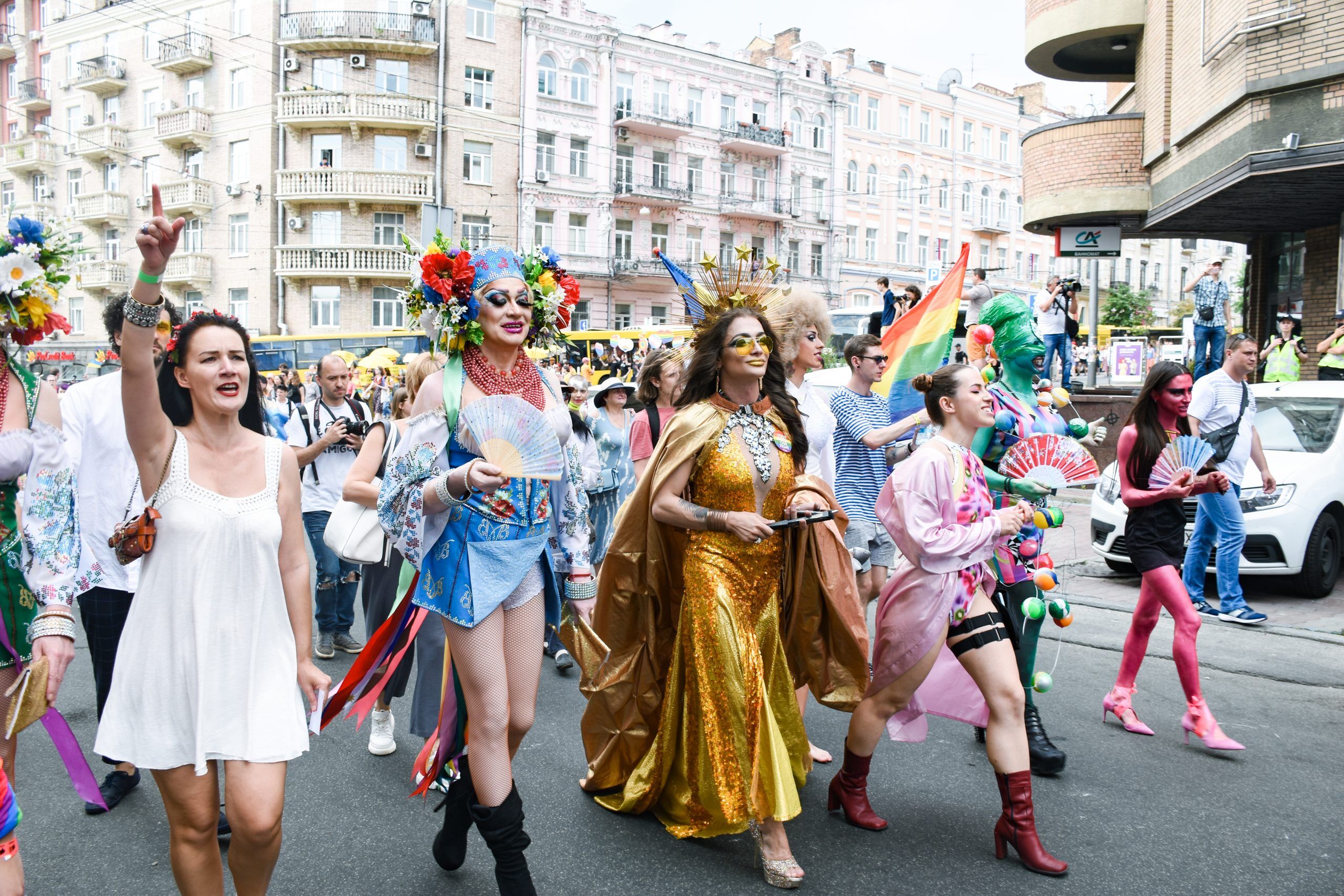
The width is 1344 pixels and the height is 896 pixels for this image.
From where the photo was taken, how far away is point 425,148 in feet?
129

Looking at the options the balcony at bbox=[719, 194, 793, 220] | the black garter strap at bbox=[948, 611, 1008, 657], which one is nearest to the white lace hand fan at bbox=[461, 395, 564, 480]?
the black garter strap at bbox=[948, 611, 1008, 657]

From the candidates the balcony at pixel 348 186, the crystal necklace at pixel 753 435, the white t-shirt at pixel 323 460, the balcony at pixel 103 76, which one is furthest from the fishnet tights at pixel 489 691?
the balcony at pixel 103 76

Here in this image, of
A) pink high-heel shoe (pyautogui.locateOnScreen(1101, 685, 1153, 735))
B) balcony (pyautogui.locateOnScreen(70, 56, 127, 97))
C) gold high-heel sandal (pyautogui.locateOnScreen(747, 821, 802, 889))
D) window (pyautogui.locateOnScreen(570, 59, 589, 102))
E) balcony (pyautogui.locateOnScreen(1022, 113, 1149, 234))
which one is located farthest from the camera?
balcony (pyautogui.locateOnScreen(70, 56, 127, 97))

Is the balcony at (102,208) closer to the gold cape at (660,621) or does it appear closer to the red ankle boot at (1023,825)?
the gold cape at (660,621)

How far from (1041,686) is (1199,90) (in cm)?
1332

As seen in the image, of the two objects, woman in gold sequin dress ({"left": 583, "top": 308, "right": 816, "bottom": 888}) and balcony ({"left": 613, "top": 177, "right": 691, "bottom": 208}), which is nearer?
woman in gold sequin dress ({"left": 583, "top": 308, "right": 816, "bottom": 888})

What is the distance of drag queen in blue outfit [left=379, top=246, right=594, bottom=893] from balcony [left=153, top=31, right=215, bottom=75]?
1755 inches

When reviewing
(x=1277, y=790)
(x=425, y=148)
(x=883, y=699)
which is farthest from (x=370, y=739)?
(x=425, y=148)

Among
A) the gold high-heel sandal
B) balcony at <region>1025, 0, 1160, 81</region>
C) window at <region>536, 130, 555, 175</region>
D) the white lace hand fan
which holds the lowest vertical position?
the gold high-heel sandal

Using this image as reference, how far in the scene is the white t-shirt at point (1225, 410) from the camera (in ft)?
24.6

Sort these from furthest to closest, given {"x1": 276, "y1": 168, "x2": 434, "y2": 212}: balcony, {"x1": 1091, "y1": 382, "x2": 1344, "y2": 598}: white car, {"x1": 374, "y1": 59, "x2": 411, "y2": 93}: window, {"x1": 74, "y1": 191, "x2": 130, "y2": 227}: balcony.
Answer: {"x1": 74, "y1": 191, "x2": 130, "y2": 227}: balcony
{"x1": 374, "y1": 59, "x2": 411, "y2": 93}: window
{"x1": 276, "y1": 168, "x2": 434, "y2": 212}: balcony
{"x1": 1091, "y1": 382, "x2": 1344, "y2": 598}: white car

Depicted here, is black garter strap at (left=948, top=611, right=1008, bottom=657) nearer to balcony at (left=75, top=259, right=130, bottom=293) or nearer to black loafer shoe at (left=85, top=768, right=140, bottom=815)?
black loafer shoe at (left=85, top=768, right=140, bottom=815)

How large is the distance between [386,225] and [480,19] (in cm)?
900

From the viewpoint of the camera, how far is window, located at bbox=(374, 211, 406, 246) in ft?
130
